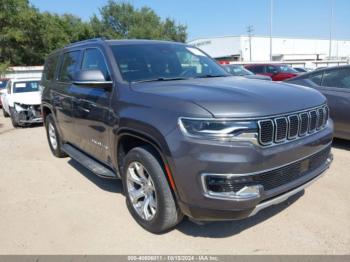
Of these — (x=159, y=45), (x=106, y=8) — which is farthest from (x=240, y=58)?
(x=159, y=45)

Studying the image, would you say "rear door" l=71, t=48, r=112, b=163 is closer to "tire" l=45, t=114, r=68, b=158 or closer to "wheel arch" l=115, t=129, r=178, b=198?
"wheel arch" l=115, t=129, r=178, b=198

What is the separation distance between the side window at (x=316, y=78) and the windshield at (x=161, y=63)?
288 centimetres

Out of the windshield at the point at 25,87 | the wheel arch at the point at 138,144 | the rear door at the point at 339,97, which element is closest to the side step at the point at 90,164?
the wheel arch at the point at 138,144

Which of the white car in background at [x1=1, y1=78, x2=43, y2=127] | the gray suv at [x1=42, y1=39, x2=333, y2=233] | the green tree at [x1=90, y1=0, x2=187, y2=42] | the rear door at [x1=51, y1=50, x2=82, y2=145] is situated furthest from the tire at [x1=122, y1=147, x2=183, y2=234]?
the green tree at [x1=90, y1=0, x2=187, y2=42]

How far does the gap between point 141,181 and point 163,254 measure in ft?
2.45

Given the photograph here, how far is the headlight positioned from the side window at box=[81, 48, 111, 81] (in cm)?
150

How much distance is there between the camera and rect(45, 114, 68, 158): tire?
618cm

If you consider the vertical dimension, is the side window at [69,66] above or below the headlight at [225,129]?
above

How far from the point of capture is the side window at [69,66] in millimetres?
5008

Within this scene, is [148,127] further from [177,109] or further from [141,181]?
[141,181]

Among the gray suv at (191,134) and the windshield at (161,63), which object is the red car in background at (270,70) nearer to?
the windshield at (161,63)

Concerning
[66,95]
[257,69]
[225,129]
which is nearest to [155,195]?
[225,129]

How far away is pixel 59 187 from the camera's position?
496 cm

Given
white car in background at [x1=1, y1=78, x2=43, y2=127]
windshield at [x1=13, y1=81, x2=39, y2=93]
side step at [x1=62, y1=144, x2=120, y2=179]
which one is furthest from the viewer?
windshield at [x1=13, y1=81, x2=39, y2=93]
